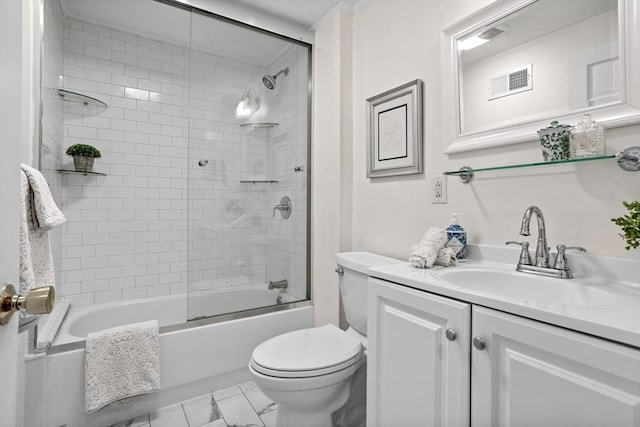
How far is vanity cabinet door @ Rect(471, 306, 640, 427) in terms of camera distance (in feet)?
1.98

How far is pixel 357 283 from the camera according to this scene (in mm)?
1599

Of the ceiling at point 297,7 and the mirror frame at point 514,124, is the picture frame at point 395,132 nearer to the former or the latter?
the mirror frame at point 514,124

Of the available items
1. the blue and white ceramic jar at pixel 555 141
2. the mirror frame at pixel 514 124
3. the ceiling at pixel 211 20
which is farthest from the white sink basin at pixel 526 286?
the ceiling at pixel 211 20

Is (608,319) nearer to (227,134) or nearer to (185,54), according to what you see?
(227,134)

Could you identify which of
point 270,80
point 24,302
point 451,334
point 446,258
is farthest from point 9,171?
point 270,80

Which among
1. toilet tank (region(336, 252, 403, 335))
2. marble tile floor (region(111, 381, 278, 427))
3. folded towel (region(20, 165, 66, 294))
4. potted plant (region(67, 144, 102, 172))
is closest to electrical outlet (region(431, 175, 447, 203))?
toilet tank (region(336, 252, 403, 335))

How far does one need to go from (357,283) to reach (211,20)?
5.96 feet

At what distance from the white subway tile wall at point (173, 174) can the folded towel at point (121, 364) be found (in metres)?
0.42

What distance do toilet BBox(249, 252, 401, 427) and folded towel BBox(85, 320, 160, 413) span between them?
63cm

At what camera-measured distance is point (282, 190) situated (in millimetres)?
2248

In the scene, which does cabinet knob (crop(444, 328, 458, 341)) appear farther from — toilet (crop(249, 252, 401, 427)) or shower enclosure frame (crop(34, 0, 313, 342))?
shower enclosure frame (crop(34, 0, 313, 342))

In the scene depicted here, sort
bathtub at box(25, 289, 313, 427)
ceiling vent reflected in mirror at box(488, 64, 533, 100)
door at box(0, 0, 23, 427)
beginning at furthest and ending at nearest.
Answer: bathtub at box(25, 289, 313, 427), ceiling vent reflected in mirror at box(488, 64, 533, 100), door at box(0, 0, 23, 427)

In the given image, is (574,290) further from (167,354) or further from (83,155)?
(83,155)

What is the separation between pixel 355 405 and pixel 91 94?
264 centimetres
